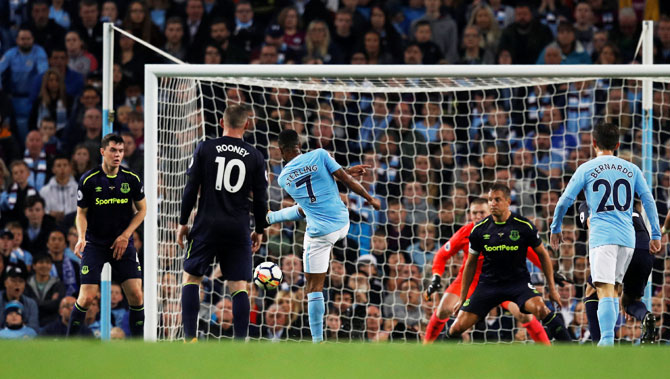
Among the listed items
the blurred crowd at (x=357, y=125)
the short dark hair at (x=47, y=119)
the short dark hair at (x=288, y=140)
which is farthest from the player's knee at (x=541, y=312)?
the short dark hair at (x=47, y=119)

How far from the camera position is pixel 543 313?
340 inches

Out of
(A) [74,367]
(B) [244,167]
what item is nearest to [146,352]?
(A) [74,367]

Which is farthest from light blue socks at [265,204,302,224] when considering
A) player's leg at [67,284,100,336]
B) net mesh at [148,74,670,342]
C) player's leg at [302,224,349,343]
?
player's leg at [67,284,100,336]

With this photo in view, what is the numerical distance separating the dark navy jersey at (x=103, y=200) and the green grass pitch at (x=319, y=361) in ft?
15.1

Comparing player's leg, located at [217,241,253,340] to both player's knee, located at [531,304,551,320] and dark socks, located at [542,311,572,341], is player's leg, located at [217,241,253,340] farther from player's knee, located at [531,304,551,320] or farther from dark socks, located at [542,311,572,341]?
dark socks, located at [542,311,572,341]

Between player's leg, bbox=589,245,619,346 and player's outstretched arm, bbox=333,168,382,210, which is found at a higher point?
player's outstretched arm, bbox=333,168,382,210

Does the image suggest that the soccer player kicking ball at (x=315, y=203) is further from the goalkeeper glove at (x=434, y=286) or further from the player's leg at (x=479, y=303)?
the player's leg at (x=479, y=303)

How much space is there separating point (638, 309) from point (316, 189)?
9.44 feet

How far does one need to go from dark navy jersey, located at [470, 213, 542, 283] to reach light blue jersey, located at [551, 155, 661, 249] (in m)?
0.49

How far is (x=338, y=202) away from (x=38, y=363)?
485cm

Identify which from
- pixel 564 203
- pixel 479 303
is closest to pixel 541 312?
pixel 479 303

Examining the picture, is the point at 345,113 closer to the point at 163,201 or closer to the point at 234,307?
the point at 163,201

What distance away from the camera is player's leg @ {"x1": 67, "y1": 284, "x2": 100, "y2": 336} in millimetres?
8688

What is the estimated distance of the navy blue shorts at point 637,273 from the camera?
28.0ft
